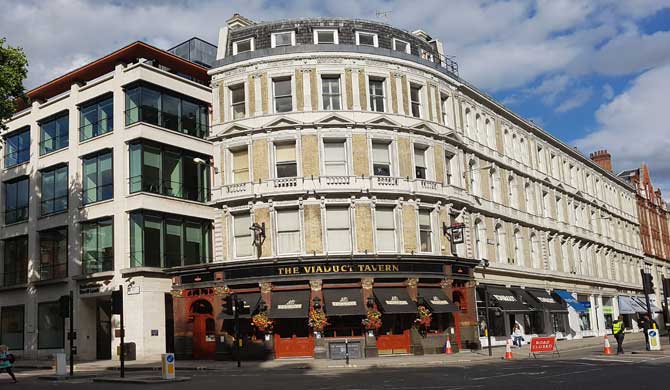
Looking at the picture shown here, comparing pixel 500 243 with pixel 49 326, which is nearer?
pixel 49 326

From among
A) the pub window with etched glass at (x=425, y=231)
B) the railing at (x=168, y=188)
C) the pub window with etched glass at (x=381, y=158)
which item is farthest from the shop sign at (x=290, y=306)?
the railing at (x=168, y=188)

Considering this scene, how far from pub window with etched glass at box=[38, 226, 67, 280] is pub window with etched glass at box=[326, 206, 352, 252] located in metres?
16.7

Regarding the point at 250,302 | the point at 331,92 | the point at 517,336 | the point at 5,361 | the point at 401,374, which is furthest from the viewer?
the point at 517,336

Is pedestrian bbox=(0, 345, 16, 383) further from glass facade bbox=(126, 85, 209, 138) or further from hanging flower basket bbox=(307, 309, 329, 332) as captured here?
glass facade bbox=(126, 85, 209, 138)

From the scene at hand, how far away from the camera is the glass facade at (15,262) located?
4469 centimetres

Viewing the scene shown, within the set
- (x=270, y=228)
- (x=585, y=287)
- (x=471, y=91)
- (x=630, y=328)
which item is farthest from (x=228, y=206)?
(x=630, y=328)

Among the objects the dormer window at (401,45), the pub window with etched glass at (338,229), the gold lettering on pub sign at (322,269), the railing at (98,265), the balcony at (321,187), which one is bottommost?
the gold lettering on pub sign at (322,269)

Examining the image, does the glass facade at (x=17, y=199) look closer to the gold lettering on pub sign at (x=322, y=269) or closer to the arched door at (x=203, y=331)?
the arched door at (x=203, y=331)

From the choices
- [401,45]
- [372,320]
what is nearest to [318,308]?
[372,320]

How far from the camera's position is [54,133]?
144ft

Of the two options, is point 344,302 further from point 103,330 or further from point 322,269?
point 103,330

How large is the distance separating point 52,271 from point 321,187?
1837cm

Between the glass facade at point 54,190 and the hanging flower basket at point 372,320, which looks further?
the glass facade at point 54,190

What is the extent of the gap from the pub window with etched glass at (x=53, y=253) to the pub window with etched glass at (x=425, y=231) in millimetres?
21306
